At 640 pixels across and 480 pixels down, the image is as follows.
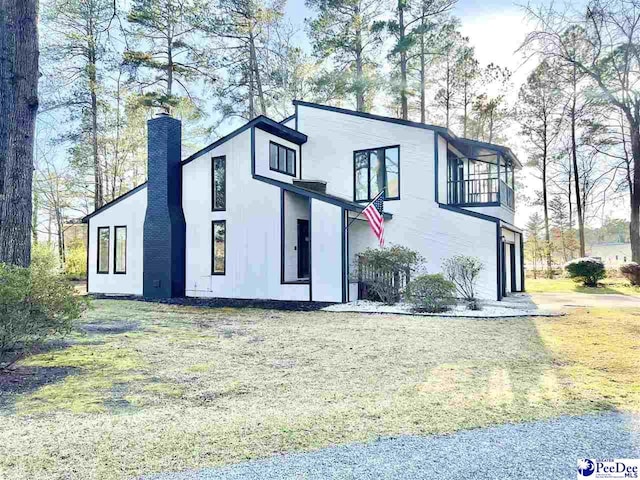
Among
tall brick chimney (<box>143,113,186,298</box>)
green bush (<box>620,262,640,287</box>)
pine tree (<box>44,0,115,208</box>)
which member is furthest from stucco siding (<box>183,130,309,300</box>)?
green bush (<box>620,262,640,287</box>)

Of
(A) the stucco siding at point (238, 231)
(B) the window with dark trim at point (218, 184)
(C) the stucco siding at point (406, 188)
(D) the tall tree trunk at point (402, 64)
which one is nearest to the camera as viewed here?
(C) the stucco siding at point (406, 188)

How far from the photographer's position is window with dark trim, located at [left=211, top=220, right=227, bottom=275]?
14773 mm

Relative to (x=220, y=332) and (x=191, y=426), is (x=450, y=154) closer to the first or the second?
(x=220, y=332)

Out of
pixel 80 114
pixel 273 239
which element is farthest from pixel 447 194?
pixel 80 114

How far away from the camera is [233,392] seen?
4.45 m

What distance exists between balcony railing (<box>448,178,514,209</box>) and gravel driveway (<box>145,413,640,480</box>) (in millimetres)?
12778

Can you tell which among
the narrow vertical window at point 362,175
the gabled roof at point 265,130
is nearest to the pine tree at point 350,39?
the gabled roof at point 265,130

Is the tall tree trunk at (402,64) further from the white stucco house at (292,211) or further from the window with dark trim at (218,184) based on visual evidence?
the window with dark trim at (218,184)

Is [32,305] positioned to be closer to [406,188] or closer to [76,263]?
[406,188]

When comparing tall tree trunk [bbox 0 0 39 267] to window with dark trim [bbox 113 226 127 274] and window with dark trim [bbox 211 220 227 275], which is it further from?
window with dark trim [bbox 113 226 127 274]

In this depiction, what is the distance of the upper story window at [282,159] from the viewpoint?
1538cm

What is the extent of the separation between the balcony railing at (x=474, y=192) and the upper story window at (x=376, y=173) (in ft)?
6.70

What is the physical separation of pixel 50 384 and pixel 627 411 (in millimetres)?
5548
